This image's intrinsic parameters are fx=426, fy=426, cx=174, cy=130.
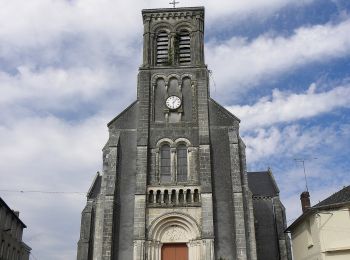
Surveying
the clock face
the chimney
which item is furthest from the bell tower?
the chimney

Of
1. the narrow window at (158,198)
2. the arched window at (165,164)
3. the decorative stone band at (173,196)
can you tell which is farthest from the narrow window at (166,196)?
the arched window at (165,164)

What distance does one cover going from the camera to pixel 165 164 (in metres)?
26.0

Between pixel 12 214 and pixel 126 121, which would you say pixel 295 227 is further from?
pixel 12 214

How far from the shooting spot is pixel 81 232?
31016 millimetres

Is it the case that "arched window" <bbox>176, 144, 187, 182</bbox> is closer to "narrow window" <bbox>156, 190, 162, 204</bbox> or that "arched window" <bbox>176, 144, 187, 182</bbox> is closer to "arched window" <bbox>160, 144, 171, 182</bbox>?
"arched window" <bbox>160, 144, 171, 182</bbox>

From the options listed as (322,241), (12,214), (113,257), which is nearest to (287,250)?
(322,241)

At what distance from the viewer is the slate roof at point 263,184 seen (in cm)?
3598

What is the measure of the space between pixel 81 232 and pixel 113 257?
8.22m

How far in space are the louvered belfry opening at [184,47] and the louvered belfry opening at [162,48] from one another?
35.8 inches

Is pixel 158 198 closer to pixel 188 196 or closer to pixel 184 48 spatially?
pixel 188 196

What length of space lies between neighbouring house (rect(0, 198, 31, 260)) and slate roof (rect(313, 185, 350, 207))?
2470cm

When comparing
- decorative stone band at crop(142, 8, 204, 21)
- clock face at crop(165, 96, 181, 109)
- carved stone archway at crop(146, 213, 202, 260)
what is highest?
decorative stone band at crop(142, 8, 204, 21)

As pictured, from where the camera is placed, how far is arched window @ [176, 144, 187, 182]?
84.1 ft

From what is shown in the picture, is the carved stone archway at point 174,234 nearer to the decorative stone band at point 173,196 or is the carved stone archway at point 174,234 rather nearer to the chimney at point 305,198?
the decorative stone band at point 173,196
